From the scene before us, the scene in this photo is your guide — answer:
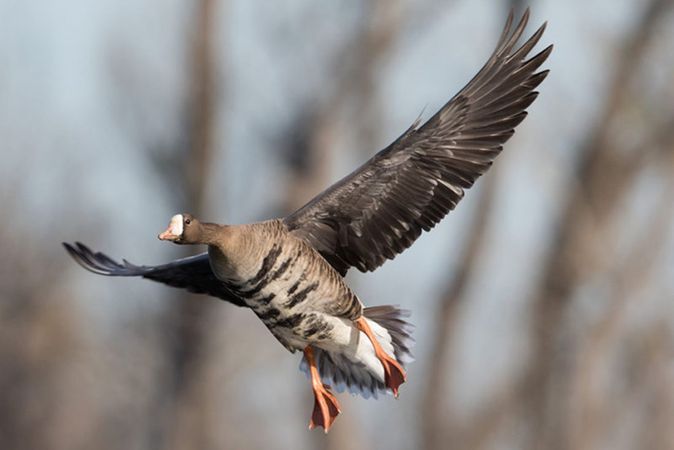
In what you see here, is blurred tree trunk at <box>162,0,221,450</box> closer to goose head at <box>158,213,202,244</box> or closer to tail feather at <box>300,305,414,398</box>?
tail feather at <box>300,305,414,398</box>

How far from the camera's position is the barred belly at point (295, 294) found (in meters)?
8.41

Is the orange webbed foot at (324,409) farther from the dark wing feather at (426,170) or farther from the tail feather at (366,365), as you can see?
the dark wing feather at (426,170)

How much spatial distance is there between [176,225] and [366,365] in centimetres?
196

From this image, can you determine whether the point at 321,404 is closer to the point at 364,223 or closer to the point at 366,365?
the point at 366,365

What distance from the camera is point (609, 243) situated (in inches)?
852

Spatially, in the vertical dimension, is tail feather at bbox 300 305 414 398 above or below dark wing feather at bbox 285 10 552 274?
below

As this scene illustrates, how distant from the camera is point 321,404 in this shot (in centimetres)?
916

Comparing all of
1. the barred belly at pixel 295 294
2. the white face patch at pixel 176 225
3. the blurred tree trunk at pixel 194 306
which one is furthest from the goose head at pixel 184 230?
the blurred tree trunk at pixel 194 306

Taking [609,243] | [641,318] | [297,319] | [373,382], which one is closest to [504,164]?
[609,243]

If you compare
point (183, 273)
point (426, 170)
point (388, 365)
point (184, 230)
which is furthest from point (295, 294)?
point (183, 273)

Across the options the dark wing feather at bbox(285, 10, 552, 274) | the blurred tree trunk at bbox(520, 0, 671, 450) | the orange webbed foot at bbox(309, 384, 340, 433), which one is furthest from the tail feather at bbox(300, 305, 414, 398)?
the blurred tree trunk at bbox(520, 0, 671, 450)

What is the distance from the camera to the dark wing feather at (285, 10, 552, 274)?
8836 mm

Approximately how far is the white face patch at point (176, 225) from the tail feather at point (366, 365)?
1755 mm

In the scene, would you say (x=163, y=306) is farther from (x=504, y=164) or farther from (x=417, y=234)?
(x=417, y=234)
